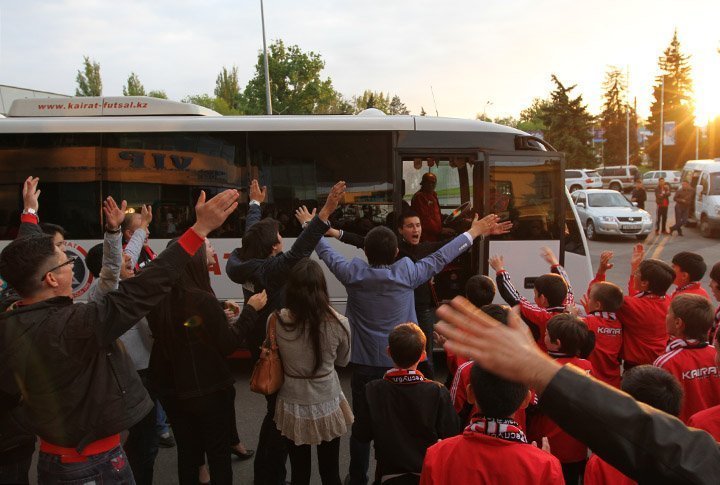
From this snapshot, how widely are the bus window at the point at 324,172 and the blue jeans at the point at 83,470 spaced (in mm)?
4836

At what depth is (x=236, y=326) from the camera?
3520mm

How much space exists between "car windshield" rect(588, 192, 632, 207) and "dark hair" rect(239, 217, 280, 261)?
64.5 ft

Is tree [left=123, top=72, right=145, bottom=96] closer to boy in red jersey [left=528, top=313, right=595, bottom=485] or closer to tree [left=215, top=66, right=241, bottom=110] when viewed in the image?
tree [left=215, top=66, right=241, bottom=110]

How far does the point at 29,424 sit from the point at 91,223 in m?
5.44

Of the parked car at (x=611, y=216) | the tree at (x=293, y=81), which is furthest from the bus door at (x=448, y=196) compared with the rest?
the tree at (x=293, y=81)

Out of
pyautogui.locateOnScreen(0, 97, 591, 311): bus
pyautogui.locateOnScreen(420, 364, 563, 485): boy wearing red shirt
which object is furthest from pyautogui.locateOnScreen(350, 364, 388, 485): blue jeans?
pyautogui.locateOnScreen(0, 97, 591, 311): bus

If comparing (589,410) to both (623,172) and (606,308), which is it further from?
(623,172)

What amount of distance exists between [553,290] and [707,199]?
63.8 ft

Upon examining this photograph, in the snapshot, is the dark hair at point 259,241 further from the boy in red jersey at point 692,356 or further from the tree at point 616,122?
the tree at point 616,122

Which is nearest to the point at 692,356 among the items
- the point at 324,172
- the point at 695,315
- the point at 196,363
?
the point at 695,315

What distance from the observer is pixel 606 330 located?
14.8 feet

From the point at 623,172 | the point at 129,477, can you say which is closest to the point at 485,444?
the point at 129,477

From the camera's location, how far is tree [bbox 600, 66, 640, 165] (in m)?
71.6

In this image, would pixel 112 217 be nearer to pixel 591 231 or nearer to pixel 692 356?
pixel 692 356
